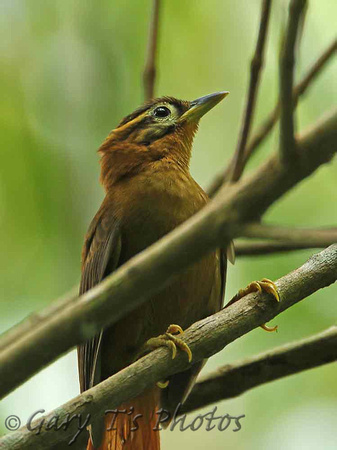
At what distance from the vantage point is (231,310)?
3.32 meters

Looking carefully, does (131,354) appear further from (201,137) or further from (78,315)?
(201,137)

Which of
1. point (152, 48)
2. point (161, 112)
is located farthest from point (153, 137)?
point (152, 48)

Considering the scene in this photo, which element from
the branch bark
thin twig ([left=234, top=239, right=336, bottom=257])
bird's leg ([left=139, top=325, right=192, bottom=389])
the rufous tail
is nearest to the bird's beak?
thin twig ([left=234, top=239, right=336, bottom=257])

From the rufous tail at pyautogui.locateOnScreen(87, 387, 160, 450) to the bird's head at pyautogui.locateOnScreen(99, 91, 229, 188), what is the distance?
1505 mm

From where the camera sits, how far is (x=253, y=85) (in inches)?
115

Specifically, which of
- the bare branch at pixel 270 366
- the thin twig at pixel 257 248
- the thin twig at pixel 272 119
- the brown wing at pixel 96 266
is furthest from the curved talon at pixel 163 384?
the thin twig at pixel 272 119

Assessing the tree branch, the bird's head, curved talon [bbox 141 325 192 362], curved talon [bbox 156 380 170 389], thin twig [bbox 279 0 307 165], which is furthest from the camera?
the bird's head

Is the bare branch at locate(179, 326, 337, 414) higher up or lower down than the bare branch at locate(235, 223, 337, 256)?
higher up

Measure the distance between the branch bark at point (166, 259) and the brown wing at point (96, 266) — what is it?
1960mm

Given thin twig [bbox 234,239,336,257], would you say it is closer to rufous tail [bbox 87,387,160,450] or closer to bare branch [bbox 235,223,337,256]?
rufous tail [bbox 87,387,160,450]

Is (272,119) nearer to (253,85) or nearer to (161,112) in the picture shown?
(161,112)

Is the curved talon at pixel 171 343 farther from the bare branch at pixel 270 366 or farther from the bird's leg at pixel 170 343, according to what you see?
the bare branch at pixel 270 366

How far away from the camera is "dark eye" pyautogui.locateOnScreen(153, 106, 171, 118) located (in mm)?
5109

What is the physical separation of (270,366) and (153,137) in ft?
6.16
